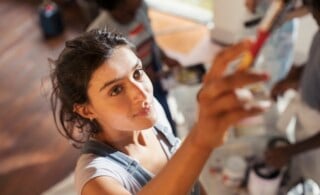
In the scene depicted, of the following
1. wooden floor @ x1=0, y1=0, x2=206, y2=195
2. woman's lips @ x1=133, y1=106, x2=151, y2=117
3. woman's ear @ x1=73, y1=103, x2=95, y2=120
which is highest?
woman's lips @ x1=133, y1=106, x2=151, y2=117

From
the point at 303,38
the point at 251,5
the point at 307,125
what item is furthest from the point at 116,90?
the point at 303,38

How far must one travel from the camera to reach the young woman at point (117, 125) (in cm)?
72

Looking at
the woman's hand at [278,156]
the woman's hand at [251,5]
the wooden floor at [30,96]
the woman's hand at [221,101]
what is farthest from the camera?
the wooden floor at [30,96]

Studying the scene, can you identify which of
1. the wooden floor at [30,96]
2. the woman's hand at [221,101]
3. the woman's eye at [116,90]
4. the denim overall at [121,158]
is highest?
the woman's hand at [221,101]

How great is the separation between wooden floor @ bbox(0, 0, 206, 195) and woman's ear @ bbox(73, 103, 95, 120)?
1.33 meters

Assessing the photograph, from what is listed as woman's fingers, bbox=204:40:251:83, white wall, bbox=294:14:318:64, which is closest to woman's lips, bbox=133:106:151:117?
woman's fingers, bbox=204:40:251:83

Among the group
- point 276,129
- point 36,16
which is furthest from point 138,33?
point 36,16

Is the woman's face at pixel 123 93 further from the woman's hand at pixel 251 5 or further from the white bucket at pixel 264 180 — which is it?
the woman's hand at pixel 251 5

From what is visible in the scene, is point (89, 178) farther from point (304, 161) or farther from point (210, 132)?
point (304, 161)

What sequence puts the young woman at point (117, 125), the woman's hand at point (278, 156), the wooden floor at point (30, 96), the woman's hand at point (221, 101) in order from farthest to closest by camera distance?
the wooden floor at point (30, 96), the woman's hand at point (278, 156), the young woman at point (117, 125), the woman's hand at point (221, 101)

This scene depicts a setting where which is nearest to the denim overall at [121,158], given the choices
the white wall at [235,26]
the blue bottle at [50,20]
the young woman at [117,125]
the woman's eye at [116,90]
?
the young woman at [117,125]

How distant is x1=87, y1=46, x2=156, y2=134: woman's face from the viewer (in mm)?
911

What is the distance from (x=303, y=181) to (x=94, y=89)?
848 mm

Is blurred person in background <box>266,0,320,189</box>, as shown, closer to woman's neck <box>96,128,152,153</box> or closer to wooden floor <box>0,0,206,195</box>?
woman's neck <box>96,128,152,153</box>
